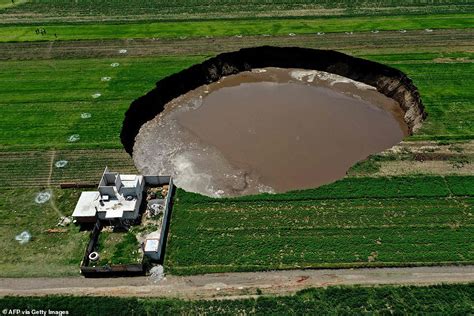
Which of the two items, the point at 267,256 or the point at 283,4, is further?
the point at 283,4

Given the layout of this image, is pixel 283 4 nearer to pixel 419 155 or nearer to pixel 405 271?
pixel 419 155

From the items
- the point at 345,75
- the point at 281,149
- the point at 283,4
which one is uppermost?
the point at 283,4

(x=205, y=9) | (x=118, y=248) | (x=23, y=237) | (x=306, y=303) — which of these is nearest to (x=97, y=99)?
(x=23, y=237)

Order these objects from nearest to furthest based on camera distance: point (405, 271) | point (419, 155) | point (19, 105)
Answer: point (405, 271) < point (419, 155) < point (19, 105)

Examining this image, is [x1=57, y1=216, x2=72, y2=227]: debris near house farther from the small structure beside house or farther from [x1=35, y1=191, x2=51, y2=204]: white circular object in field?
[x1=35, y1=191, x2=51, y2=204]: white circular object in field

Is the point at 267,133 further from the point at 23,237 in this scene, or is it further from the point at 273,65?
the point at 23,237

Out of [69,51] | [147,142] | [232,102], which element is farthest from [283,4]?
[147,142]
